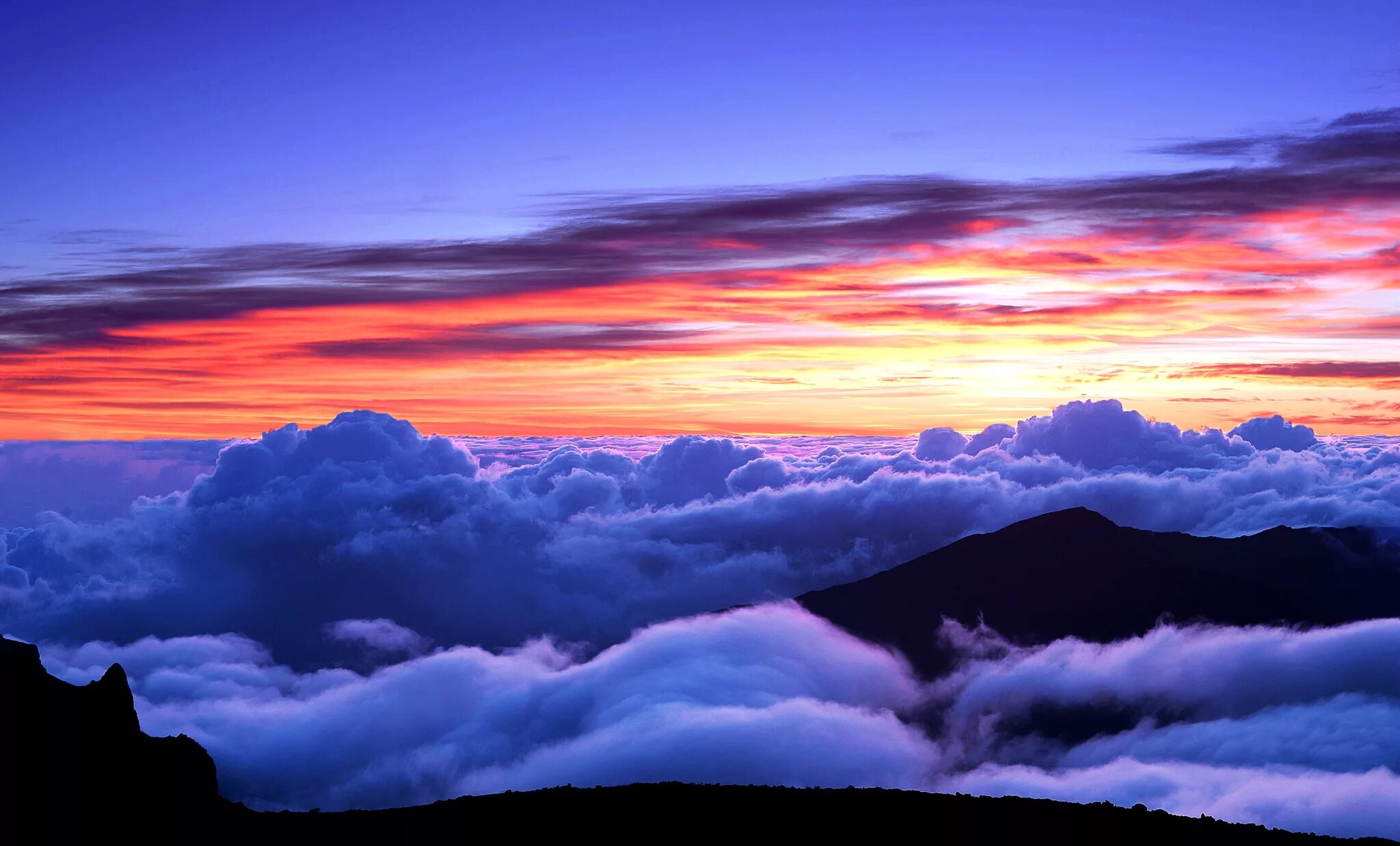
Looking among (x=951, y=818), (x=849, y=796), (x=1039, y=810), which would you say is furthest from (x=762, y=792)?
(x=1039, y=810)

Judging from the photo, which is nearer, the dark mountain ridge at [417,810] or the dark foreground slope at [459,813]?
the dark foreground slope at [459,813]

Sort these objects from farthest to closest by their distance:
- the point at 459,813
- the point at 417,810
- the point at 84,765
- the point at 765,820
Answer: the point at 84,765, the point at 417,810, the point at 459,813, the point at 765,820

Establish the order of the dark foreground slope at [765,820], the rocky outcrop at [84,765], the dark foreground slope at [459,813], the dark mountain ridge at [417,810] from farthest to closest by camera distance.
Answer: the rocky outcrop at [84,765]
the dark mountain ridge at [417,810]
the dark foreground slope at [459,813]
the dark foreground slope at [765,820]

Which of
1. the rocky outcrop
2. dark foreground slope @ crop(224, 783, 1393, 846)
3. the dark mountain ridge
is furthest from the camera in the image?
→ the rocky outcrop

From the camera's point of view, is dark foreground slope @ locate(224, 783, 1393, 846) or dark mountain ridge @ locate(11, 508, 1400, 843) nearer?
dark foreground slope @ locate(224, 783, 1393, 846)

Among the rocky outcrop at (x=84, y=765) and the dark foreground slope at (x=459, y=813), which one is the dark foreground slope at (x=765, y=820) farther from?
the rocky outcrop at (x=84, y=765)

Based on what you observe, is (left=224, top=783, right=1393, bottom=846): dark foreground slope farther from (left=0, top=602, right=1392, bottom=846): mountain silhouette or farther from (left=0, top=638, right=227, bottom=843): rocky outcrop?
(left=0, top=638, right=227, bottom=843): rocky outcrop

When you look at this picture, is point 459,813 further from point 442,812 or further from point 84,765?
point 84,765

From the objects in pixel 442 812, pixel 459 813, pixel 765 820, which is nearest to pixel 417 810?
pixel 442 812

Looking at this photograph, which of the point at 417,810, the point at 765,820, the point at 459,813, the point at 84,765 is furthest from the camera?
the point at 84,765

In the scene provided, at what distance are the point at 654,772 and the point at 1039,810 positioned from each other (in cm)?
13237

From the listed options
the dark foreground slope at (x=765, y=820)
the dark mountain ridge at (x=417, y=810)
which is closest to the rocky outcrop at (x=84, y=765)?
the dark mountain ridge at (x=417, y=810)

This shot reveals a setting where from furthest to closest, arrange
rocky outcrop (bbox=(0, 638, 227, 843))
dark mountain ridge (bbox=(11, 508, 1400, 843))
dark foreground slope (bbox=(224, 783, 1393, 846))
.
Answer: rocky outcrop (bbox=(0, 638, 227, 843)) → dark mountain ridge (bbox=(11, 508, 1400, 843)) → dark foreground slope (bbox=(224, 783, 1393, 846))

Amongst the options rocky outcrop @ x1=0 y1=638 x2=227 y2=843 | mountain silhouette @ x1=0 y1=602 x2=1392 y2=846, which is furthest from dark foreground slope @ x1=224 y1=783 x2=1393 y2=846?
rocky outcrop @ x1=0 y1=638 x2=227 y2=843
